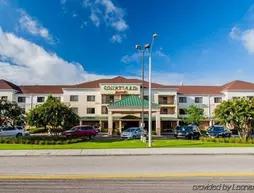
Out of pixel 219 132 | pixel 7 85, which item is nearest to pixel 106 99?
pixel 7 85

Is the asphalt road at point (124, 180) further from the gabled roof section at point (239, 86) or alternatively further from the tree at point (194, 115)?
the gabled roof section at point (239, 86)

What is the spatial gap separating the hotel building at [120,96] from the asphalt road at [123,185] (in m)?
59.1

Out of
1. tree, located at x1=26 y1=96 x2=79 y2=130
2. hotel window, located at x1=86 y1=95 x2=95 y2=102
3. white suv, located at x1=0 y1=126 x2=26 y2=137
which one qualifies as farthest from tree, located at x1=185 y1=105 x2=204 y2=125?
white suv, located at x1=0 y1=126 x2=26 y2=137

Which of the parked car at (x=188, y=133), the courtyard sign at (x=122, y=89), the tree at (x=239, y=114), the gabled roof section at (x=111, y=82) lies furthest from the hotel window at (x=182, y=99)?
the tree at (x=239, y=114)

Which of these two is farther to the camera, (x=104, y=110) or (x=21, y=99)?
(x=21, y=99)

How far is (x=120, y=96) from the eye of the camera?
254 ft

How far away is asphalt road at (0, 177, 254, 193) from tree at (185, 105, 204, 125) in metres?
63.7

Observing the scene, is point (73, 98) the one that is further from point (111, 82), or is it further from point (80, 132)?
point (80, 132)

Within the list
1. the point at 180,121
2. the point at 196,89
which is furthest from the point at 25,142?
the point at 196,89

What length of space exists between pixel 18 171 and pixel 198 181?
6847mm

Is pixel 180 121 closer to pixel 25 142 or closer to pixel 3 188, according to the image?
pixel 25 142

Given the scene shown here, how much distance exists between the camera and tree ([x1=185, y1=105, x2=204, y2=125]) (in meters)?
75.7

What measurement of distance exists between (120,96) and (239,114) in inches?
1622

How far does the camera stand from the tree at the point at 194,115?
7569 cm
